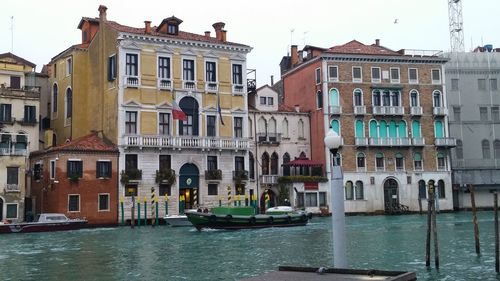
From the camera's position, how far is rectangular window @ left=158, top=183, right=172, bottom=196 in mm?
37281

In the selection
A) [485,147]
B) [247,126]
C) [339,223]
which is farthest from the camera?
[485,147]

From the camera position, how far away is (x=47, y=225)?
31.5 m

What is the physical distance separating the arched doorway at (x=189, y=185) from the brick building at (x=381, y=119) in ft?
33.0

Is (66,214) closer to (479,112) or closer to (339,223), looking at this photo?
(339,223)

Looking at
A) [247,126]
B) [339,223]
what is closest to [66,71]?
[247,126]

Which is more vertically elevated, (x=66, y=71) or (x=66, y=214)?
(x=66, y=71)

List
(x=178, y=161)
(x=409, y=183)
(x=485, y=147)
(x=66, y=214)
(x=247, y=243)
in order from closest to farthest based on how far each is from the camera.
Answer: (x=247, y=243)
(x=66, y=214)
(x=178, y=161)
(x=409, y=183)
(x=485, y=147)

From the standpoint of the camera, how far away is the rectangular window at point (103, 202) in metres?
35.4

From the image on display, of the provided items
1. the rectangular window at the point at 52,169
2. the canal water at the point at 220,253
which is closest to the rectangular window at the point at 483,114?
the canal water at the point at 220,253

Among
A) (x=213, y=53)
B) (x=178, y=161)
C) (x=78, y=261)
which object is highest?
(x=213, y=53)

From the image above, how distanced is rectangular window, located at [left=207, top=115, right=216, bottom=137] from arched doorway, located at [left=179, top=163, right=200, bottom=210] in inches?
95.7

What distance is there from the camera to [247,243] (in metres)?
24.1

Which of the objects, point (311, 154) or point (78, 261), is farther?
point (311, 154)

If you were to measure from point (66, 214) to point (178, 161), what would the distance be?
24.3 ft
